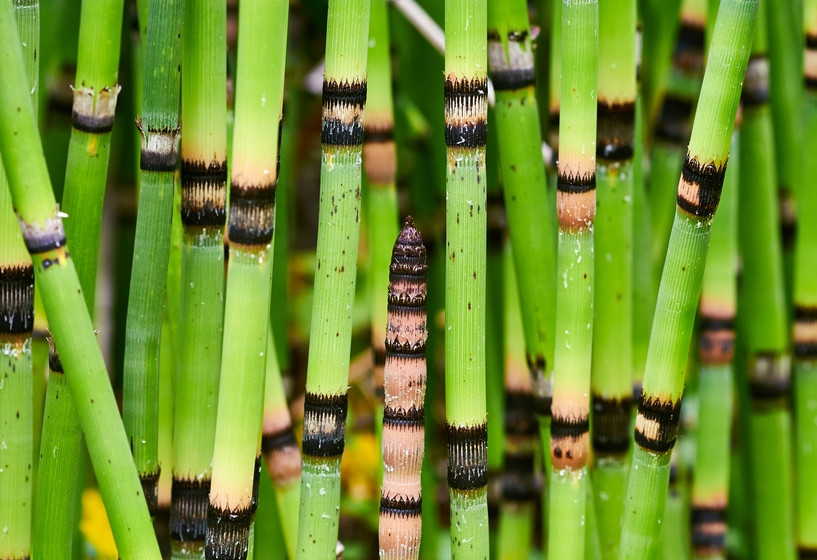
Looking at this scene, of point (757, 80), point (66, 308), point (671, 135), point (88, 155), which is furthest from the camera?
point (671, 135)

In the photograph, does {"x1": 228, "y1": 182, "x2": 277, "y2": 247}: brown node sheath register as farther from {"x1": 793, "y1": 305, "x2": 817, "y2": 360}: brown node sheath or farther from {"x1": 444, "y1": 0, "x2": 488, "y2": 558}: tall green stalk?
{"x1": 793, "y1": 305, "x2": 817, "y2": 360}: brown node sheath

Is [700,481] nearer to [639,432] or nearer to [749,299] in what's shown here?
[749,299]

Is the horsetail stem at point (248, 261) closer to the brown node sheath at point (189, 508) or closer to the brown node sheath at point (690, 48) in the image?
the brown node sheath at point (189, 508)

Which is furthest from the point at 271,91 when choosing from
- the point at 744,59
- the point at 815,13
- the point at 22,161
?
the point at 815,13

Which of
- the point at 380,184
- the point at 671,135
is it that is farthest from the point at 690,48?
the point at 380,184

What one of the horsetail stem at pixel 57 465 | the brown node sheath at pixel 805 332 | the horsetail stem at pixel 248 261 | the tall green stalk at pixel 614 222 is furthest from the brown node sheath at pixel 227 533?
the brown node sheath at pixel 805 332

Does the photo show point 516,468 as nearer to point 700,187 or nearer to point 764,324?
point 764,324
